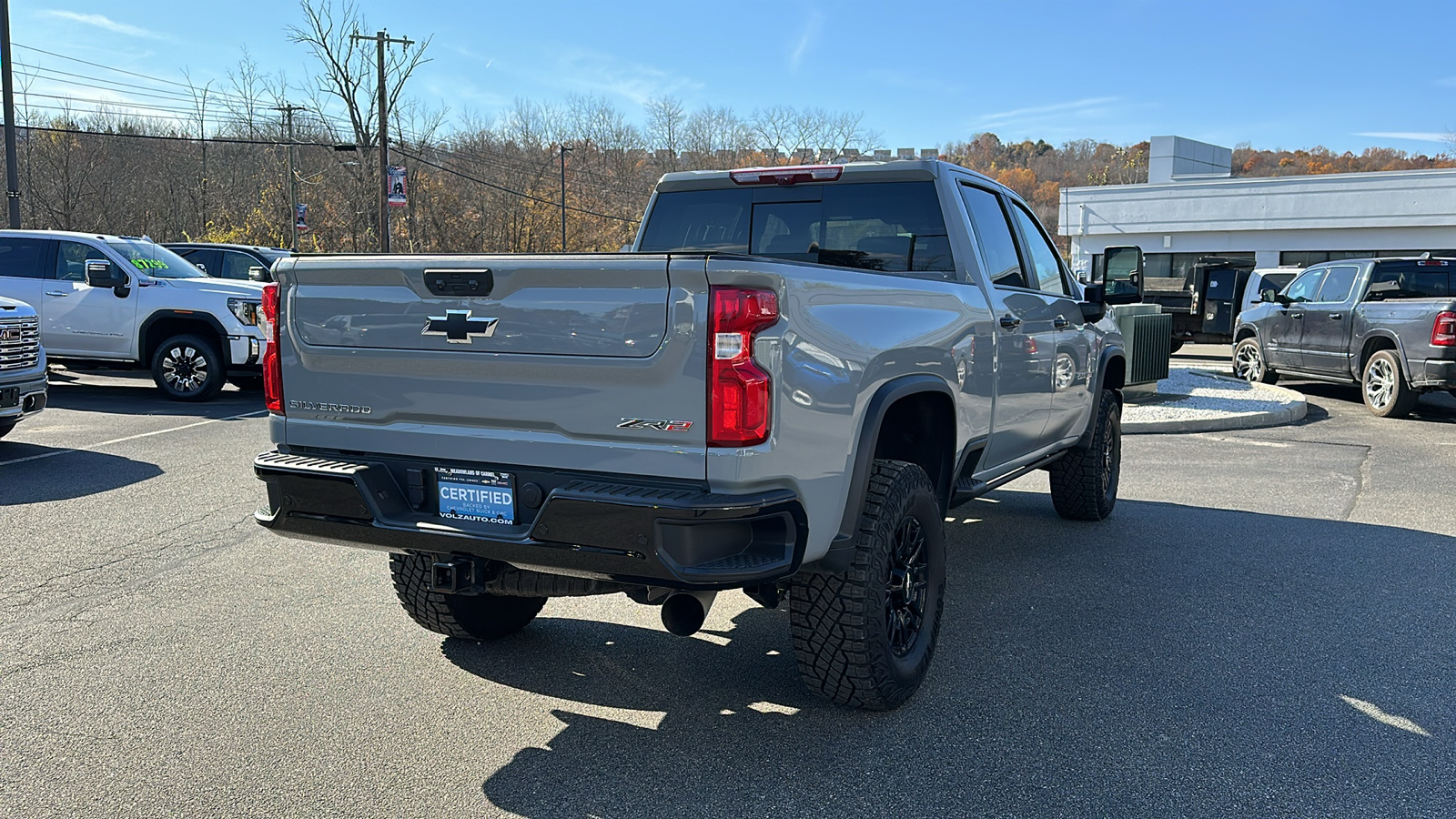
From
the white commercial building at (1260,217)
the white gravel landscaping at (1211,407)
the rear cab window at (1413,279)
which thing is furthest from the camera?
the white commercial building at (1260,217)

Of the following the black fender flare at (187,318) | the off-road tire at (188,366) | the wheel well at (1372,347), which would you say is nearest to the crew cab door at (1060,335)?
the wheel well at (1372,347)

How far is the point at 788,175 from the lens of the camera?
530 cm

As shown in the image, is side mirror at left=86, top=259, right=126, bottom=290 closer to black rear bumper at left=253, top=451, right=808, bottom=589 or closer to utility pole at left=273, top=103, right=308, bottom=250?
black rear bumper at left=253, top=451, right=808, bottom=589

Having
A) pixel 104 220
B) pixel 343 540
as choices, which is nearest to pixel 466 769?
pixel 343 540

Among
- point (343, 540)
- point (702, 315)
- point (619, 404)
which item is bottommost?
point (343, 540)

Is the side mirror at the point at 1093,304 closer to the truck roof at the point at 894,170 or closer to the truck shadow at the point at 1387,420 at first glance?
the truck roof at the point at 894,170

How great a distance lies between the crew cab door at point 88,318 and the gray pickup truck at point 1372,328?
14.5m

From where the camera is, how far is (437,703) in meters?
3.98

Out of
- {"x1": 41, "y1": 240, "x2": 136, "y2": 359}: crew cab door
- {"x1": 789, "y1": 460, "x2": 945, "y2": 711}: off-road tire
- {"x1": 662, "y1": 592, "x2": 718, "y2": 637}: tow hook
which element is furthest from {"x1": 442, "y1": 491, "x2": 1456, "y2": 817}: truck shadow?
{"x1": 41, "y1": 240, "x2": 136, "y2": 359}: crew cab door

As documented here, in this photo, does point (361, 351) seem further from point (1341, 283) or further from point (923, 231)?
point (1341, 283)

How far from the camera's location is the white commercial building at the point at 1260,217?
30.3 metres

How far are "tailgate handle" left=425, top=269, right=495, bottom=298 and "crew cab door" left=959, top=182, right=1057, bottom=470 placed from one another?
2424mm

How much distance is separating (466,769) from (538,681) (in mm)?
791

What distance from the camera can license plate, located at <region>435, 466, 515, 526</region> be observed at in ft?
11.2
